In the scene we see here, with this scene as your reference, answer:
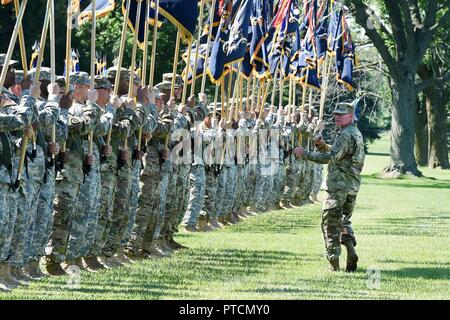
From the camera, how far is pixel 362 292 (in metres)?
12.6

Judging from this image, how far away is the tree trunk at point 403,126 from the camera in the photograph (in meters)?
48.2

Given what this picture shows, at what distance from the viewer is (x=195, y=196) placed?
19.3 m

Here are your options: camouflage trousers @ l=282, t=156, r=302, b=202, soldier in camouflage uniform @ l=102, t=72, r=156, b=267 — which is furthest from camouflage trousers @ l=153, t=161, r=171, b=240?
camouflage trousers @ l=282, t=156, r=302, b=202

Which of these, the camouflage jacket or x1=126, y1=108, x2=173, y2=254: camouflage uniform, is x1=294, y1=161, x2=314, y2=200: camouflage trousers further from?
the camouflage jacket

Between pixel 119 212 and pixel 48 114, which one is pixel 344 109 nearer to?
pixel 119 212

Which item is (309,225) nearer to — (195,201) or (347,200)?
(195,201)

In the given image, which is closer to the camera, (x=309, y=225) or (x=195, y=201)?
(x=195, y=201)

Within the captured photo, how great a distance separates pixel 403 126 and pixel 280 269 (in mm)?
34318

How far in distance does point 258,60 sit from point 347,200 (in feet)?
28.3

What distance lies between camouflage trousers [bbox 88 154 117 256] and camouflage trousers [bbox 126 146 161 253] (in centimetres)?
117

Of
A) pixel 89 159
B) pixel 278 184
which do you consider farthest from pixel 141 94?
pixel 278 184

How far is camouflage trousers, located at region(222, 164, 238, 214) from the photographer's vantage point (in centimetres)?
2170

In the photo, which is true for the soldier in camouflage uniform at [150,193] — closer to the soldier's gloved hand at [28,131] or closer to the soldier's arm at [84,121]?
the soldier's arm at [84,121]

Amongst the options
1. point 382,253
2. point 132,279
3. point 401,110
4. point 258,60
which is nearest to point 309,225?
point 258,60
